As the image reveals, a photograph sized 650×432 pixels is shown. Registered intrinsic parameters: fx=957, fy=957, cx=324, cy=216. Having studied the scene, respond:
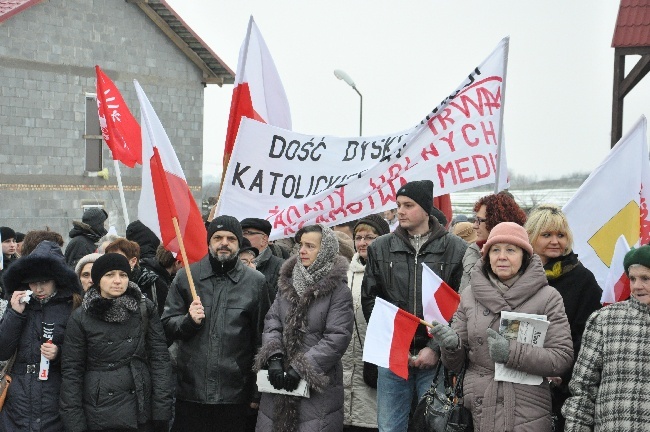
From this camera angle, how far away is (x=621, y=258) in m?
5.62

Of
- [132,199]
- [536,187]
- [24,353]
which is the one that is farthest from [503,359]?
[536,187]

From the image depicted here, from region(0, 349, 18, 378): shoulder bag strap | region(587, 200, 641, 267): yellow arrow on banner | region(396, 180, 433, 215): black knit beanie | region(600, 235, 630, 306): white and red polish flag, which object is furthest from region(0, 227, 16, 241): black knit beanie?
region(600, 235, 630, 306): white and red polish flag

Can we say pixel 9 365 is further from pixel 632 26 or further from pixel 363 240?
pixel 632 26

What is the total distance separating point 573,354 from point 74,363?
3.02 metres

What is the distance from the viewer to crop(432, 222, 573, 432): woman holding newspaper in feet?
16.0

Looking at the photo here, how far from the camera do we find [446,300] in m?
5.65

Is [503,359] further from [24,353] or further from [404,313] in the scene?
[24,353]

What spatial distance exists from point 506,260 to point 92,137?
66.4ft

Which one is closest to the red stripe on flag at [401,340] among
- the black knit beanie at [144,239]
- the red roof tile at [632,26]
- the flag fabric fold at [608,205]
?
the flag fabric fold at [608,205]

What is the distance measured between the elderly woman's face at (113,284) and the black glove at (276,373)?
105 cm

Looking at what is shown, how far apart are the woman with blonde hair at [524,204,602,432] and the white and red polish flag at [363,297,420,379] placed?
2.72 feet

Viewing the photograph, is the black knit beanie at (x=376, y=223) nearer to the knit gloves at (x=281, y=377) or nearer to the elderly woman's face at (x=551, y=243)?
the knit gloves at (x=281, y=377)

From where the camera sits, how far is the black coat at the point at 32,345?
6098mm

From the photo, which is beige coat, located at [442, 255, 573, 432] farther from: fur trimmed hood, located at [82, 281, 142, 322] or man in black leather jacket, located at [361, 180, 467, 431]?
fur trimmed hood, located at [82, 281, 142, 322]
